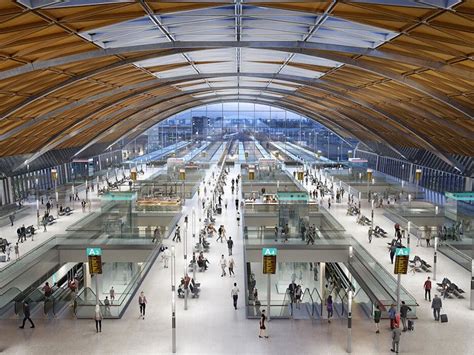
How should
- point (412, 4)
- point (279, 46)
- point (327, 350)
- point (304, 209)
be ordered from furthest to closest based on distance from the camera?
point (304, 209) < point (279, 46) < point (327, 350) < point (412, 4)

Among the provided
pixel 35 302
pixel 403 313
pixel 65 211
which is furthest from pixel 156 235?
pixel 403 313

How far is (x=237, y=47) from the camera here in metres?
24.4

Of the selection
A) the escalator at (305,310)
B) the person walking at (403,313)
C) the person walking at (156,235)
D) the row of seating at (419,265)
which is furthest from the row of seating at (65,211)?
the person walking at (403,313)

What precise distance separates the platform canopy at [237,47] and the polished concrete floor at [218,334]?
9.21m

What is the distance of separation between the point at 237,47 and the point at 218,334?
13.7 meters

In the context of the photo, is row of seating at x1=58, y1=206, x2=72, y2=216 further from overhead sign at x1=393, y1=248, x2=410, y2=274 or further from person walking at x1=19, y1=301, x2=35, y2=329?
overhead sign at x1=393, y1=248, x2=410, y2=274

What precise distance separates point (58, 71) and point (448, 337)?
1959 cm

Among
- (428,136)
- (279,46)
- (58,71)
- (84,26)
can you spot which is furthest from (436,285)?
(428,136)

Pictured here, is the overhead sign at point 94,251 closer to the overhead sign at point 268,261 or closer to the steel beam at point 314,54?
the overhead sign at point 268,261

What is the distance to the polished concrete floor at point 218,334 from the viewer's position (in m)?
15.4

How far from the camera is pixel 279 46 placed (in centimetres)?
2311

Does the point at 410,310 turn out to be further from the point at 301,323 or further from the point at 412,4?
the point at 412,4

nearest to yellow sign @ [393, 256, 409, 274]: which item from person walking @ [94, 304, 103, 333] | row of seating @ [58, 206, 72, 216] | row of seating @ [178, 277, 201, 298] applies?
row of seating @ [178, 277, 201, 298]

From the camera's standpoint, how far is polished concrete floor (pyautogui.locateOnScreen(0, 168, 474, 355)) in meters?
15.4
